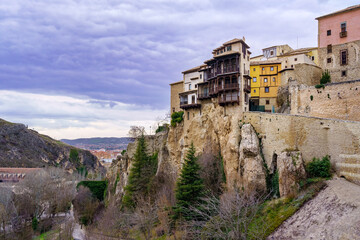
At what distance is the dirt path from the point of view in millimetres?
15156

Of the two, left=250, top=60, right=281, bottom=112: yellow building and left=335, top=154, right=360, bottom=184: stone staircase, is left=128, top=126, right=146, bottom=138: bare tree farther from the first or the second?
left=335, top=154, right=360, bottom=184: stone staircase

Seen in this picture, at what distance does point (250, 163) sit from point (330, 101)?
996cm

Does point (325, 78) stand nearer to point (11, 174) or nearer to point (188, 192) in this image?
point (188, 192)

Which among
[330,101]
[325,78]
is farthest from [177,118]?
[330,101]

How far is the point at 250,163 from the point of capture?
25.8 m

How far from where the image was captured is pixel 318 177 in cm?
2112

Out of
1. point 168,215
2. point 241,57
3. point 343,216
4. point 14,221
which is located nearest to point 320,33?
point 241,57

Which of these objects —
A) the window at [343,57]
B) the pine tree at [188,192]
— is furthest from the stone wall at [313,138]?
the window at [343,57]

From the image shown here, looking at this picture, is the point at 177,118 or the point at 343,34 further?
the point at 177,118

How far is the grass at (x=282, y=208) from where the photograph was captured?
19.0 meters

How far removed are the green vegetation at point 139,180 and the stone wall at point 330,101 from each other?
2057 centimetres

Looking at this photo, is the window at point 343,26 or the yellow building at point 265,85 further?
the yellow building at point 265,85

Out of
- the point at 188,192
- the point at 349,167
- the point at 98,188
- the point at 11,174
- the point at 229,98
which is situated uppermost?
the point at 229,98

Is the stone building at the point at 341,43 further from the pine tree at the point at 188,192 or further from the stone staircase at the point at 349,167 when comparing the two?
the pine tree at the point at 188,192
